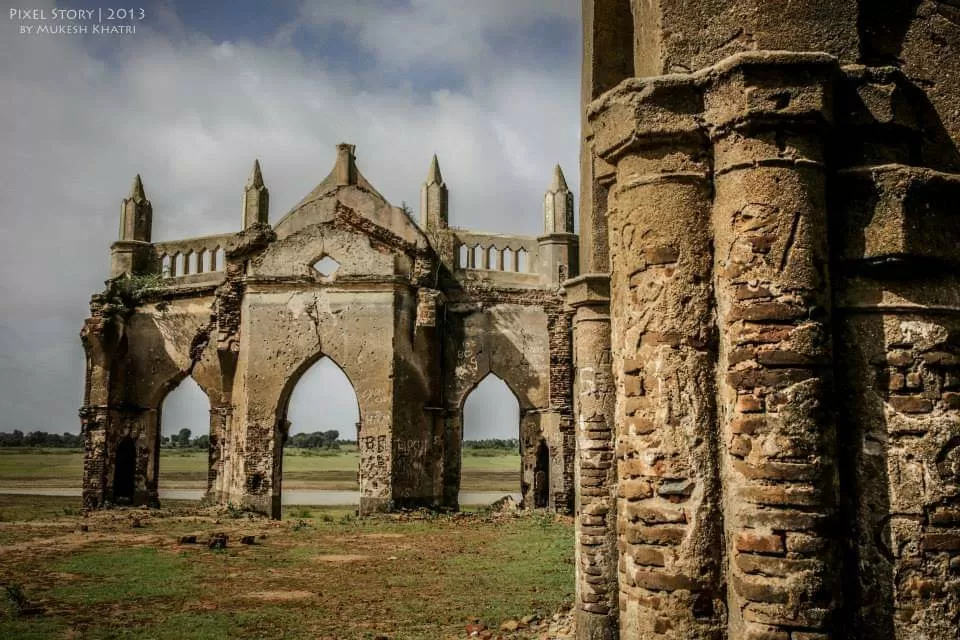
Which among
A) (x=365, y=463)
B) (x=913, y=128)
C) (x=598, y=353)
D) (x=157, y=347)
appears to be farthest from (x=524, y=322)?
(x=913, y=128)

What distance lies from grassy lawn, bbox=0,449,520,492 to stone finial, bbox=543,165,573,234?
13524 millimetres

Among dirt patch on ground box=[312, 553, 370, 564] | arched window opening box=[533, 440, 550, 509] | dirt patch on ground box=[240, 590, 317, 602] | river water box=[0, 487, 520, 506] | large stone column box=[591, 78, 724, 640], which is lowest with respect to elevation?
river water box=[0, 487, 520, 506]

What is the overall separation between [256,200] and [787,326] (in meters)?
20.5

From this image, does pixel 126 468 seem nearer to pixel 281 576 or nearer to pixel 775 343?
pixel 281 576

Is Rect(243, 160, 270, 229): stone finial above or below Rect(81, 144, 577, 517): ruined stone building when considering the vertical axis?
above

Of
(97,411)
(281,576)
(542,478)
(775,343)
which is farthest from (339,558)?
(97,411)

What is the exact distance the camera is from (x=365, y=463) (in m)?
18.9

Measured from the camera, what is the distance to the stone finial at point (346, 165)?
21109 millimetres

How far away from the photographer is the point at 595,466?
6969 millimetres

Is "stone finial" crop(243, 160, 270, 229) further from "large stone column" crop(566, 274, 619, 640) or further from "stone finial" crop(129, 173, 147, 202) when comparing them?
"large stone column" crop(566, 274, 619, 640)

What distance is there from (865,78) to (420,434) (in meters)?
16.5

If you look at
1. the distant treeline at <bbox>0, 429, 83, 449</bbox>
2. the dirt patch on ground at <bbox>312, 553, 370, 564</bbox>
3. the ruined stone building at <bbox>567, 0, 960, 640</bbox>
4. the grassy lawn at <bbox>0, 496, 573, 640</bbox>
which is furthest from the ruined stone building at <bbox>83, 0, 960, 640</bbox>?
the distant treeline at <bbox>0, 429, 83, 449</bbox>

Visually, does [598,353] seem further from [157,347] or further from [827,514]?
[157,347]

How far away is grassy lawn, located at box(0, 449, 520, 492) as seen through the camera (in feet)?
114
